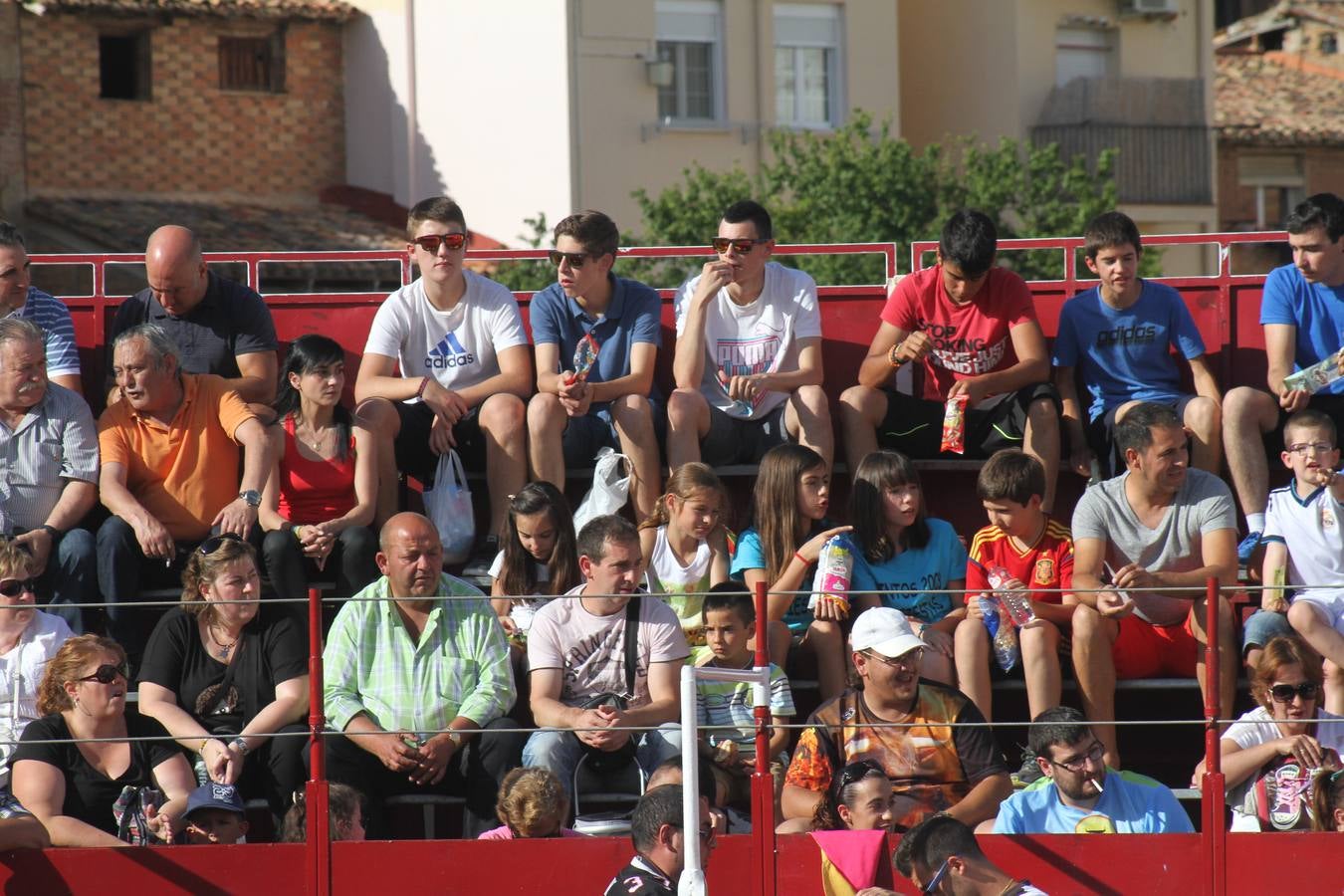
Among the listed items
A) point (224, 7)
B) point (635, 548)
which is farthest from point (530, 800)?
point (224, 7)

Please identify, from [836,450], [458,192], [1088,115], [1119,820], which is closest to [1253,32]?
[1088,115]

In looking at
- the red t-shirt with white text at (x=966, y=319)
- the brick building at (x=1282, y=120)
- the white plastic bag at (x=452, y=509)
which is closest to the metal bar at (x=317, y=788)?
the white plastic bag at (x=452, y=509)

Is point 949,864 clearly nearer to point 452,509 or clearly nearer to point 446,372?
point 452,509

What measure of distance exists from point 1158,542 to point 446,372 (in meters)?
3.11

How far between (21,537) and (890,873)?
3.56 meters

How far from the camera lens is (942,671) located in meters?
7.12

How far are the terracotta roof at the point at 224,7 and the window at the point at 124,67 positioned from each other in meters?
0.56

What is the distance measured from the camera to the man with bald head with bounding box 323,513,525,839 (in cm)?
672

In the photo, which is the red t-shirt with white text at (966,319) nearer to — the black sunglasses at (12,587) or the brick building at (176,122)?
the black sunglasses at (12,587)

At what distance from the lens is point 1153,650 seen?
7.44m

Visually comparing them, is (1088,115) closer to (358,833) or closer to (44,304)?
(44,304)

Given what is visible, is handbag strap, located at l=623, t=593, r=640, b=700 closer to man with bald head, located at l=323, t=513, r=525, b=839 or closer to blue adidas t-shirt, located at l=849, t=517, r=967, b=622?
man with bald head, located at l=323, t=513, r=525, b=839

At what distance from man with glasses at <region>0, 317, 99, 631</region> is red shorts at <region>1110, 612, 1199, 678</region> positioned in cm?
408

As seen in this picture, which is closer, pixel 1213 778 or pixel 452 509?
pixel 1213 778
